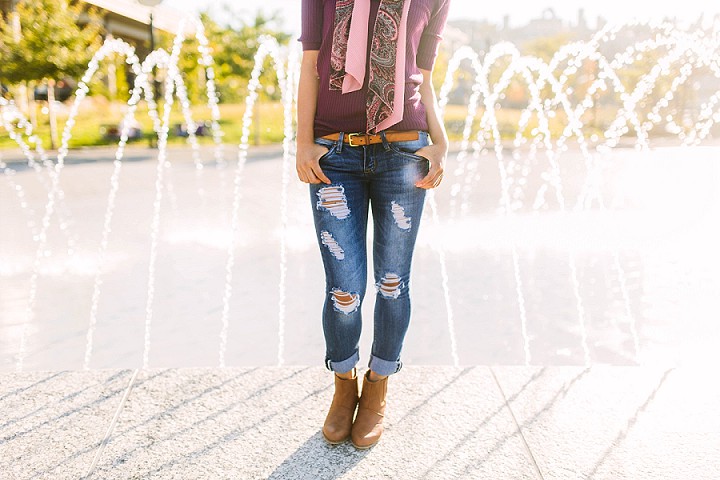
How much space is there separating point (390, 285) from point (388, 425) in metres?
0.57

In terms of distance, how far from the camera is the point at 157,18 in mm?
31797

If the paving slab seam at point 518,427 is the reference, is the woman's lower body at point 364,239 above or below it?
above

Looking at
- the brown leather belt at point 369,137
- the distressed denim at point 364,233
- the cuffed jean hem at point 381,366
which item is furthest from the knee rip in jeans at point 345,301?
the brown leather belt at point 369,137

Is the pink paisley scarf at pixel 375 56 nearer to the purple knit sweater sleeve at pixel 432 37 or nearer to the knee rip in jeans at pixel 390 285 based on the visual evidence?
the purple knit sweater sleeve at pixel 432 37

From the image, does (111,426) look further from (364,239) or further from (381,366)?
(364,239)

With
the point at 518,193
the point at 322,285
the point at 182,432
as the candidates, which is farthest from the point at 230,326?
the point at 518,193

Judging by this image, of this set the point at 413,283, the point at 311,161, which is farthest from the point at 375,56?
the point at 413,283

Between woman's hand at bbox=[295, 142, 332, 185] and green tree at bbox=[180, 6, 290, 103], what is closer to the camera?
woman's hand at bbox=[295, 142, 332, 185]

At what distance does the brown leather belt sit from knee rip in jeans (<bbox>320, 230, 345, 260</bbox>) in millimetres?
341

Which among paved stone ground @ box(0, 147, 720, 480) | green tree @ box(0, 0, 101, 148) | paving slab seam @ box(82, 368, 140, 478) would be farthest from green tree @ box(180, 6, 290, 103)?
paving slab seam @ box(82, 368, 140, 478)

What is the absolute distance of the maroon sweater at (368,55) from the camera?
2281 mm

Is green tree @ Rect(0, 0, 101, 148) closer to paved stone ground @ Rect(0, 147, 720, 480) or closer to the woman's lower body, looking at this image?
paved stone ground @ Rect(0, 147, 720, 480)

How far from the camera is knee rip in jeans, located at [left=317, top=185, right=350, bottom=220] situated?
92.9 inches

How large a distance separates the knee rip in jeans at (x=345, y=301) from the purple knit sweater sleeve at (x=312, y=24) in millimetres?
903
